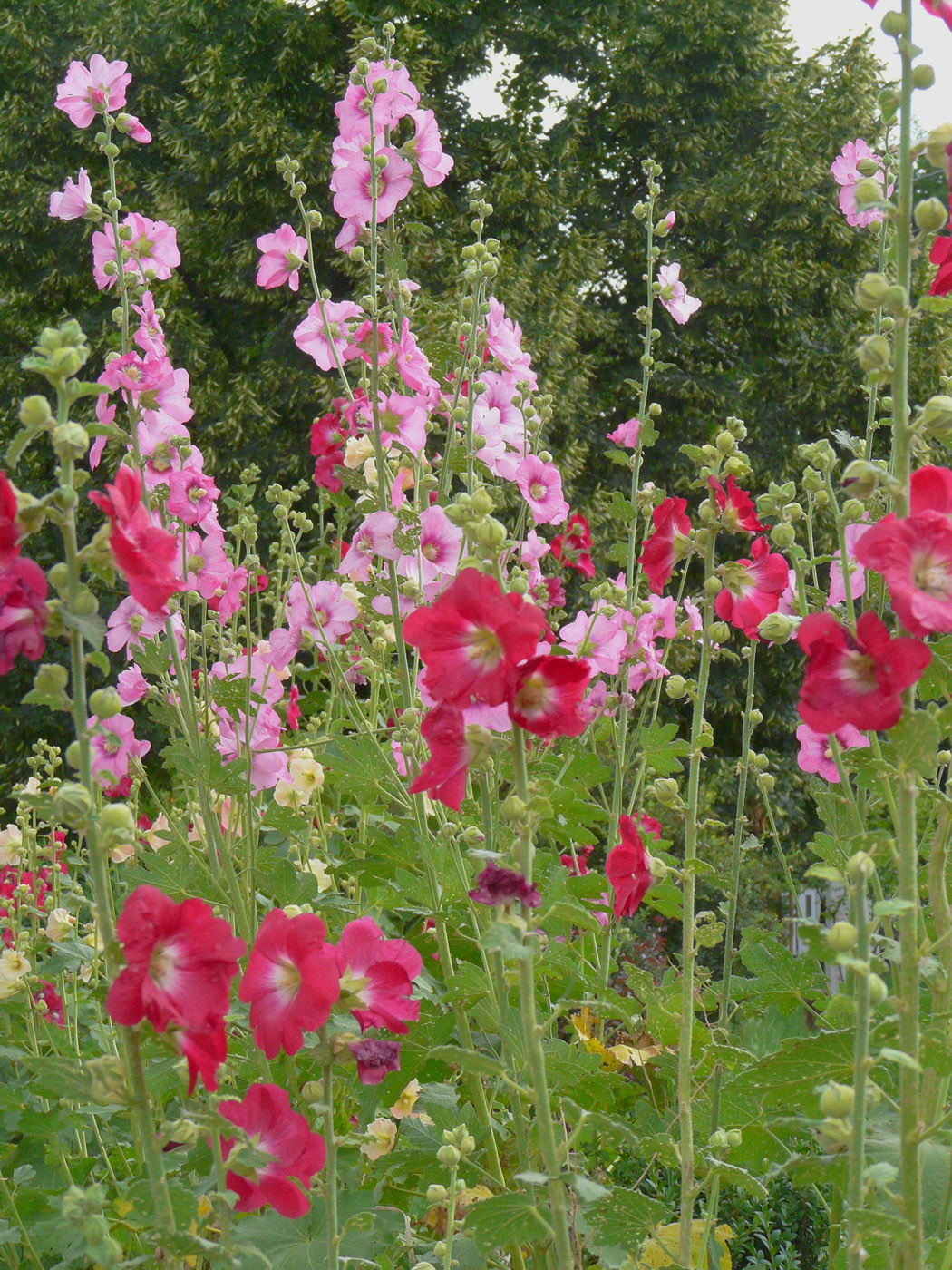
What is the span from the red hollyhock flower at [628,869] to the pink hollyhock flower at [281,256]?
1314 millimetres

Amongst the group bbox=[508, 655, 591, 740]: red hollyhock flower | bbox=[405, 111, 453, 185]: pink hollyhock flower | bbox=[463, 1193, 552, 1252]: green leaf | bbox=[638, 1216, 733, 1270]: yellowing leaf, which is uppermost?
bbox=[405, 111, 453, 185]: pink hollyhock flower

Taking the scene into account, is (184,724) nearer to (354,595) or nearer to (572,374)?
(354,595)

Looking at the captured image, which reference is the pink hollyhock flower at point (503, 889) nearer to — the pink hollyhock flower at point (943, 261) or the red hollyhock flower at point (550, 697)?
the red hollyhock flower at point (550, 697)

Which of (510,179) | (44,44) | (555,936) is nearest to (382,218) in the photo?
(555,936)

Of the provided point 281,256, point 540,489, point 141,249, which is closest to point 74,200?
point 141,249

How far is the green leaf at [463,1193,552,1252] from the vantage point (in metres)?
1.16

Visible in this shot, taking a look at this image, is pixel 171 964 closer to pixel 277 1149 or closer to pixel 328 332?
pixel 277 1149

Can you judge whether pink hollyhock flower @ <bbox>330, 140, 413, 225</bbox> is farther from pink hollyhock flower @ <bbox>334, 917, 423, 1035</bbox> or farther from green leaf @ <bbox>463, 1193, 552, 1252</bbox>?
green leaf @ <bbox>463, 1193, 552, 1252</bbox>

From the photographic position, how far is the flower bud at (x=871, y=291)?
3.60ft

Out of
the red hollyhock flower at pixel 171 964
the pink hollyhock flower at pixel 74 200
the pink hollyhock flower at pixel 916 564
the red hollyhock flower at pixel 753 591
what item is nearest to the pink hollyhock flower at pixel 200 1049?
the red hollyhock flower at pixel 171 964

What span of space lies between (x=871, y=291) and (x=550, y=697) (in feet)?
1.60

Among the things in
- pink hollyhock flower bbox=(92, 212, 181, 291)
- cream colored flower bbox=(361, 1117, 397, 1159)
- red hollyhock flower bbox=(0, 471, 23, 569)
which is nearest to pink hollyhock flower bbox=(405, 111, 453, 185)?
pink hollyhock flower bbox=(92, 212, 181, 291)

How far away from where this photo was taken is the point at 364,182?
7.36ft

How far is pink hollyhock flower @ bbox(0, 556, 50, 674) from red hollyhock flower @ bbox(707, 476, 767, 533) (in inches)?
36.9
